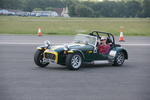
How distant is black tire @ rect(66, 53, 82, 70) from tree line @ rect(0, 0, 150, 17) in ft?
6.78

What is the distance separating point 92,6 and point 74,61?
2413 mm

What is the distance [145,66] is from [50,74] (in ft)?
12.5

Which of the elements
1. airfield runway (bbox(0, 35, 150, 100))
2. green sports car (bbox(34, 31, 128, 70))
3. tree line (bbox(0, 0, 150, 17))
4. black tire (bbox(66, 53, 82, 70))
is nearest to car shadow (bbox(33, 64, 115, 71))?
airfield runway (bbox(0, 35, 150, 100))

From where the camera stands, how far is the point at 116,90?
781 centimetres

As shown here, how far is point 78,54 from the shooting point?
35.4 feet

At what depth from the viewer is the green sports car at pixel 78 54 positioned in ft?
35.0

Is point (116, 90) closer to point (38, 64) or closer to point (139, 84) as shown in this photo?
point (139, 84)

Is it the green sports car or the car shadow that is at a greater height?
the green sports car

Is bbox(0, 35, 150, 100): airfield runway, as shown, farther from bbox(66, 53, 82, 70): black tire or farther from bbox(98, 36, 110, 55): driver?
bbox(98, 36, 110, 55): driver

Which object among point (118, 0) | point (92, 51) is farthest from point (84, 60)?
point (118, 0)

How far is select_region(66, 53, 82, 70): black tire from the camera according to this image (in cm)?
1048

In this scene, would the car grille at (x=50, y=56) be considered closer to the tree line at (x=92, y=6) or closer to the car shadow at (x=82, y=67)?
the car shadow at (x=82, y=67)

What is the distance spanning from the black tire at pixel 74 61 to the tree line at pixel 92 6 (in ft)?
6.78

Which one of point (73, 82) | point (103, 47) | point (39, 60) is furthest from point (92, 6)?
point (73, 82)
